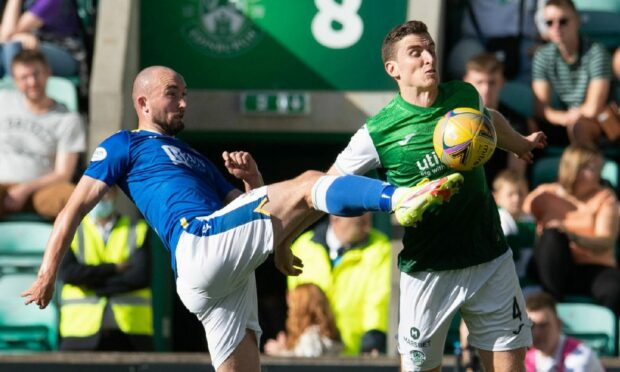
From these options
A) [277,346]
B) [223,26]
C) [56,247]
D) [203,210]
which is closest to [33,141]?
Answer: [223,26]

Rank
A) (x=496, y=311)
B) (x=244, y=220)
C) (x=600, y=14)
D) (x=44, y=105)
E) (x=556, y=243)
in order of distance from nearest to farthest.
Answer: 1. (x=244, y=220)
2. (x=496, y=311)
3. (x=556, y=243)
4. (x=44, y=105)
5. (x=600, y=14)

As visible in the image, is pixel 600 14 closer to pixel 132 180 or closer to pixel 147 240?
pixel 147 240

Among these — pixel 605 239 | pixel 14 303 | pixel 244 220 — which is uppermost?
pixel 244 220

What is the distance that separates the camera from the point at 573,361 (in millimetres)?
10062

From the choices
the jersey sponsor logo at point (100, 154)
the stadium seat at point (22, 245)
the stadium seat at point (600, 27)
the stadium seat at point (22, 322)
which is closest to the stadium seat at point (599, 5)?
the stadium seat at point (600, 27)

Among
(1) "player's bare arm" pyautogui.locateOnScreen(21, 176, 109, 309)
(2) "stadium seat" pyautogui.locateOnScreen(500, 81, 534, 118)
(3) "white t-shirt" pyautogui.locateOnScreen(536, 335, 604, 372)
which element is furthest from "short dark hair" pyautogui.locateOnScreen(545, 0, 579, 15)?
(1) "player's bare arm" pyautogui.locateOnScreen(21, 176, 109, 309)

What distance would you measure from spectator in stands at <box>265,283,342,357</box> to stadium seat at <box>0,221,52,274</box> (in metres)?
2.04

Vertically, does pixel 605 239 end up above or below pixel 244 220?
below

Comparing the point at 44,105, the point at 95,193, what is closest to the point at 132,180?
the point at 95,193

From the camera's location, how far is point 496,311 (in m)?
8.08

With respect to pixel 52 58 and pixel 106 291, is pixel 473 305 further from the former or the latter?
pixel 52 58

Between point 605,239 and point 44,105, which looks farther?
point 44,105

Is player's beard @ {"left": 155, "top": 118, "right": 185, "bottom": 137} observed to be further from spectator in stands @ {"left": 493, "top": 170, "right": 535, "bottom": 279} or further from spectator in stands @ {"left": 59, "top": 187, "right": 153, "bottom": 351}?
spectator in stands @ {"left": 493, "top": 170, "right": 535, "bottom": 279}

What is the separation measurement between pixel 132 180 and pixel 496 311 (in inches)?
78.0
